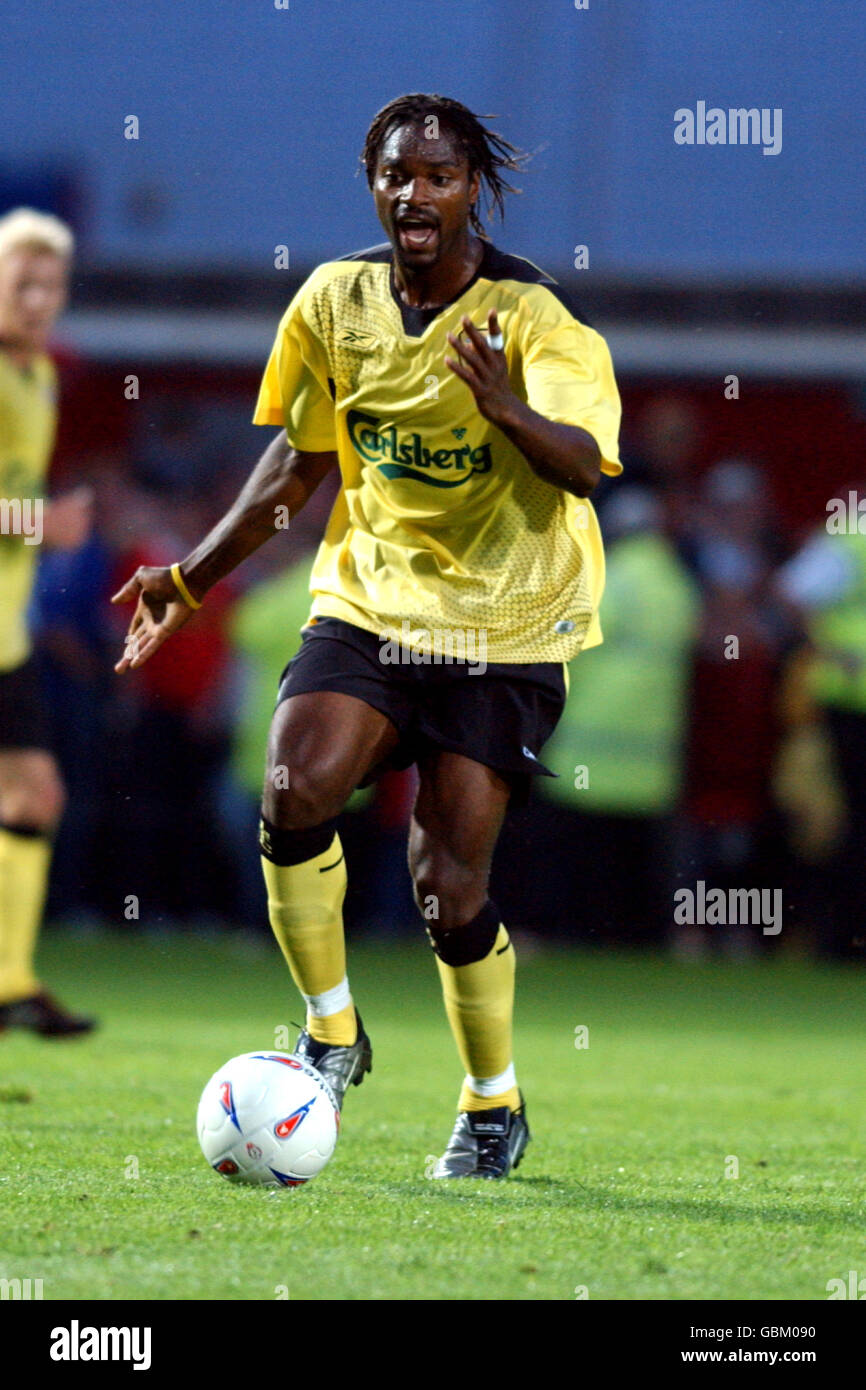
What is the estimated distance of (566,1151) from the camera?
17.9 feet

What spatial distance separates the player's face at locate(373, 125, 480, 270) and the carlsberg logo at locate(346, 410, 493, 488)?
41 centimetres

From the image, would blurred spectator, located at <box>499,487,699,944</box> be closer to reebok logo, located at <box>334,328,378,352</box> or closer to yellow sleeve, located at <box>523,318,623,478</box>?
reebok logo, located at <box>334,328,378,352</box>

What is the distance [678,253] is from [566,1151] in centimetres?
1242

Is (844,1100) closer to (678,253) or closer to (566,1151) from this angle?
(566,1151)

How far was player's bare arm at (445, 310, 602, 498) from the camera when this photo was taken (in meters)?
4.38

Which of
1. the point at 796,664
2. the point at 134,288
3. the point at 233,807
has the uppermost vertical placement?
the point at 134,288

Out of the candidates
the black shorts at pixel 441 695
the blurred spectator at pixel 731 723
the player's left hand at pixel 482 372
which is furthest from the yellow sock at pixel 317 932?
the blurred spectator at pixel 731 723

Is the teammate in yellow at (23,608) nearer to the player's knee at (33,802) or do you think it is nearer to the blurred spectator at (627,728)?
the player's knee at (33,802)

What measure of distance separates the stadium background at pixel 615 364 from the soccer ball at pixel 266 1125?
20.7ft

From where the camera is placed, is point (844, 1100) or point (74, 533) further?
point (74, 533)

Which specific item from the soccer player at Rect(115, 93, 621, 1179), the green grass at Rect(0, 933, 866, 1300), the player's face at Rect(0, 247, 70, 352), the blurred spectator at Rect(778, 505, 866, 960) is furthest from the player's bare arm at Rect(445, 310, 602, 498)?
the blurred spectator at Rect(778, 505, 866, 960)

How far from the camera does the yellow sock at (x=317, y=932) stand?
5.01 m

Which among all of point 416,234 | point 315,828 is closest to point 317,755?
point 315,828
